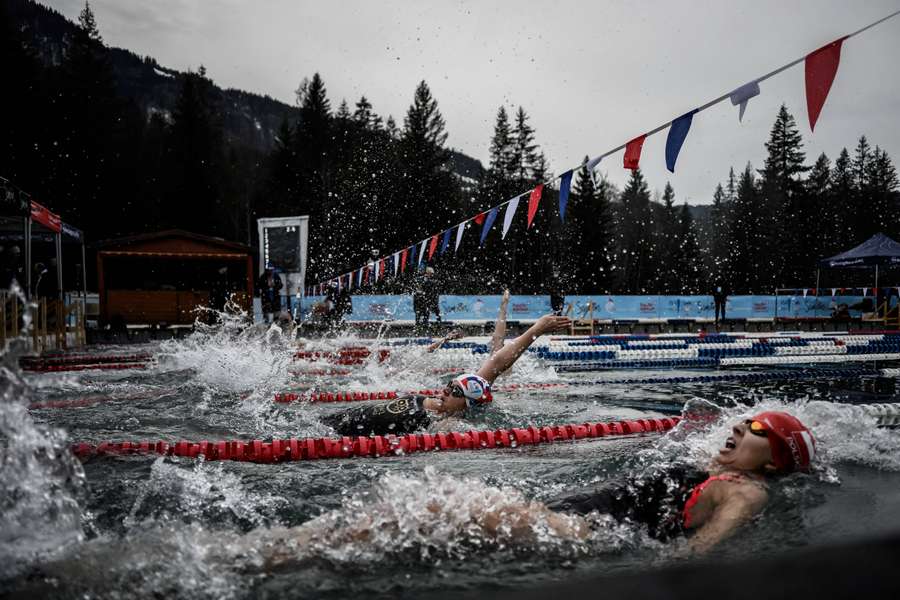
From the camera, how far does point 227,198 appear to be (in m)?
44.7

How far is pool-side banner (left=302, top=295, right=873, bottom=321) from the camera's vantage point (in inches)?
813

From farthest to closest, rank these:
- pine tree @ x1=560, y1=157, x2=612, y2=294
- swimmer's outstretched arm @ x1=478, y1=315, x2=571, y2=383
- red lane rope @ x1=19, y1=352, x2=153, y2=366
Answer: pine tree @ x1=560, y1=157, x2=612, y2=294 → red lane rope @ x1=19, y1=352, x2=153, y2=366 → swimmer's outstretched arm @ x1=478, y1=315, x2=571, y2=383

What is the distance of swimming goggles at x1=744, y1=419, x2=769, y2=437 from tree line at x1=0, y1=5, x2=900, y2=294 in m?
26.7

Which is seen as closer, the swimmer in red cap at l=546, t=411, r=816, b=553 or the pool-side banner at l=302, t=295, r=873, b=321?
the swimmer in red cap at l=546, t=411, r=816, b=553

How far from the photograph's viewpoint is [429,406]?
16.3ft

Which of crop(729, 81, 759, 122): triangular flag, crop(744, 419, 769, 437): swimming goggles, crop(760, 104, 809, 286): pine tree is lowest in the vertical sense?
crop(744, 419, 769, 437): swimming goggles

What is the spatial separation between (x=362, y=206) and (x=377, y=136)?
8.65 metres

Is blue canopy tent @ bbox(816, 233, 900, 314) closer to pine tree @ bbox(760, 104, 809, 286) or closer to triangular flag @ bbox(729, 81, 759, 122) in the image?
triangular flag @ bbox(729, 81, 759, 122)

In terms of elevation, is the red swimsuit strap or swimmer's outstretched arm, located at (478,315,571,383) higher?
swimmer's outstretched arm, located at (478,315,571,383)

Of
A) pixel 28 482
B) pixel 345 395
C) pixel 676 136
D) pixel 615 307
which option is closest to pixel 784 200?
pixel 615 307

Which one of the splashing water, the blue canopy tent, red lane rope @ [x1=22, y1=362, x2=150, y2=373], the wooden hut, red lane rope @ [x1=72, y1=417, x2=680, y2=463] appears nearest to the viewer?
the splashing water

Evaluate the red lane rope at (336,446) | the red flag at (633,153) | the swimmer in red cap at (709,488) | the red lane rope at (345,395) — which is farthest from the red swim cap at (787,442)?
the red flag at (633,153)

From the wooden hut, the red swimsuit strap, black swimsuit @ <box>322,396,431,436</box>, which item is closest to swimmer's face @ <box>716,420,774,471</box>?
the red swimsuit strap

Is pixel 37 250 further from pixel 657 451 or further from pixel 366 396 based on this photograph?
pixel 657 451
